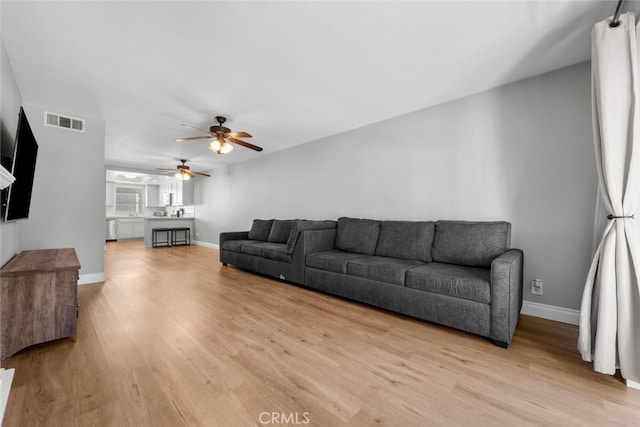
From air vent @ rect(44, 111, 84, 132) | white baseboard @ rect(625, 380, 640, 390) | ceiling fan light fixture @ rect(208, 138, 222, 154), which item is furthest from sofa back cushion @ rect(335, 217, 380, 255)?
air vent @ rect(44, 111, 84, 132)

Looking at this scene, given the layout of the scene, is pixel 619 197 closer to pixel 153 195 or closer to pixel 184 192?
pixel 184 192

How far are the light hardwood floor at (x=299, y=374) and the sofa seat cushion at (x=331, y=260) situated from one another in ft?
1.88

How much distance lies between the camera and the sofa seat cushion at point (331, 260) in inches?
117

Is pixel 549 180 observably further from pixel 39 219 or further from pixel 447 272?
pixel 39 219

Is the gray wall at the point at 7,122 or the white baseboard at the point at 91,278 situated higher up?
the gray wall at the point at 7,122

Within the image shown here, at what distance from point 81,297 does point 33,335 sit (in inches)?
52.6

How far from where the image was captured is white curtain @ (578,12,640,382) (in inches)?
59.2

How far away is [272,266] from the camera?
3.83m

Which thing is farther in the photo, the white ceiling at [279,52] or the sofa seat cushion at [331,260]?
the sofa seat cushion at [331,260]

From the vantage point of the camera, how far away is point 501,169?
274cm

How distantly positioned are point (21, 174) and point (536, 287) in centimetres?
488

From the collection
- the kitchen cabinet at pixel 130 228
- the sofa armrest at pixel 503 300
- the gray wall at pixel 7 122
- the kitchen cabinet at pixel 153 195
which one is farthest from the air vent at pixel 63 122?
the kitchen cabinet at pixel 153 195

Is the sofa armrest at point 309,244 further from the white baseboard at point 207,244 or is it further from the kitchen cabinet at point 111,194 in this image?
the kitchen cabinet at point 111,194

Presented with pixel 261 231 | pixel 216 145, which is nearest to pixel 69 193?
pixel 216 145
